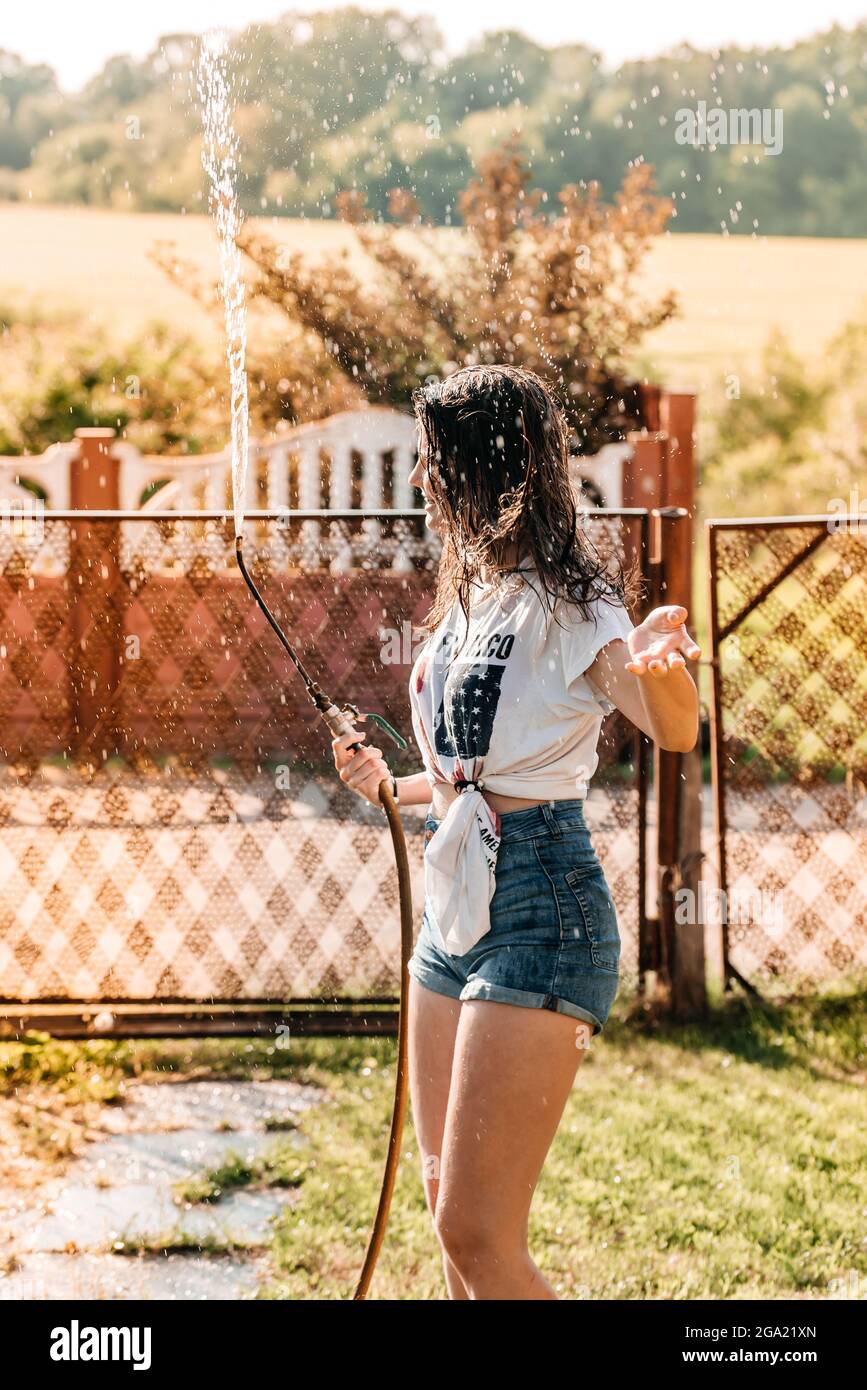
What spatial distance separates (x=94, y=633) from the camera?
13.6 feet

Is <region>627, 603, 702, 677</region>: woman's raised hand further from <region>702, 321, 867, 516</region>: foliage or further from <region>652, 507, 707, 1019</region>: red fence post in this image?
<region>702, 321, 867, 516</region>: foliage

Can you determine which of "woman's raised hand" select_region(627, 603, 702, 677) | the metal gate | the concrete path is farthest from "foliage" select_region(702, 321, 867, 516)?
"woman's raised hand" select_region(627, 603, 702, 677)

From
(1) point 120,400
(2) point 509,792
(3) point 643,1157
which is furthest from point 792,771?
(1) point 120,400

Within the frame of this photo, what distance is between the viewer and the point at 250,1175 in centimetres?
340

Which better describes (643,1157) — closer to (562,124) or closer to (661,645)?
(661,645)

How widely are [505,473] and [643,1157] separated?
6.80 ft

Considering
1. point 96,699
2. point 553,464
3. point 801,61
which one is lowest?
point 96,699

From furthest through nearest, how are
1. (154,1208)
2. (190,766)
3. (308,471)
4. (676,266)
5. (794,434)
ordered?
(676,266) < (794,434) < (308,471) < (190,766) < (154,1208)

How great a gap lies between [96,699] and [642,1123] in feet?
6.49

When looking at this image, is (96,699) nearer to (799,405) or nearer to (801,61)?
(799,405)

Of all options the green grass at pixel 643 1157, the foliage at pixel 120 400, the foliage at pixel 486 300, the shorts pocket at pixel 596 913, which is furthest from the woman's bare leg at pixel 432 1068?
the foliage at pixel 120 400

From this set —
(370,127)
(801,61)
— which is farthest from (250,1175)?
(801,61)
